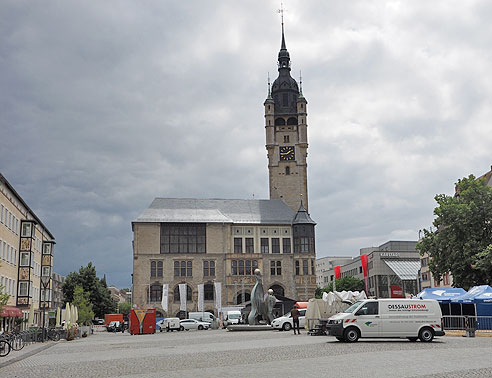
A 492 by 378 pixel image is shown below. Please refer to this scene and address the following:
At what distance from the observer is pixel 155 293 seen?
76.8 m

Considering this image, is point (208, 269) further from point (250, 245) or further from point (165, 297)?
point (165, 297)

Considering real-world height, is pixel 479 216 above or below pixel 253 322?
above

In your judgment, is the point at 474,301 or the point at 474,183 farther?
the point at 474,183

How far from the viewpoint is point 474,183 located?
40625 millimetres

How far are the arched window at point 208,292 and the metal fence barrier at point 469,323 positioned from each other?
4916 centimetres

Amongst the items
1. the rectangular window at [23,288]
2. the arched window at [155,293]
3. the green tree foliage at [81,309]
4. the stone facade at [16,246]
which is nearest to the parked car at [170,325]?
the stone facade at [16,246]

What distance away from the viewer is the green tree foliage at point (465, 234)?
1535 inches

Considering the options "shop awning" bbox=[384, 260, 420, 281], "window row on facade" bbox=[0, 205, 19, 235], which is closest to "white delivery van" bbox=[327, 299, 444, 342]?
"window row on facade" bbox=[0, 205, 19, 235]

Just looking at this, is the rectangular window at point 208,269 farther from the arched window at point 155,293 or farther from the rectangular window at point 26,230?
the rectangular window at point 26,230

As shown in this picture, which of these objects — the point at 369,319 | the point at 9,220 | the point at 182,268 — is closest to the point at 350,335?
the point at 369,319

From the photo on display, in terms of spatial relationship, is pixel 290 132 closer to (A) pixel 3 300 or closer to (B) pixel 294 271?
(B) pixel 294 271

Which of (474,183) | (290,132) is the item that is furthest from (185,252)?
(474,183)

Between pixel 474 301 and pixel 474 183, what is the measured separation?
1173 cm

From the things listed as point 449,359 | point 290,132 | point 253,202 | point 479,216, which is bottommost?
point 449,359
